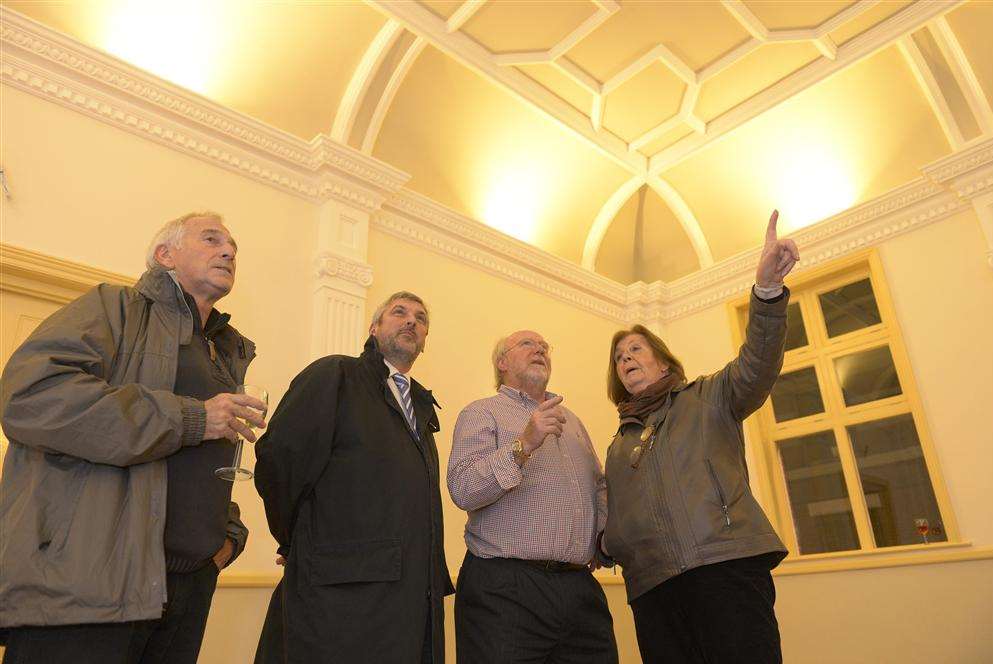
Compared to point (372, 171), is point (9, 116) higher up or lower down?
lower down

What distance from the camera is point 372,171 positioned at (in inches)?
173

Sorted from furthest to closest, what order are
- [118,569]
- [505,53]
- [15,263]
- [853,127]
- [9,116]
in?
[853,127] < [505,53] < [9,116] < [15,263] < [118,569]

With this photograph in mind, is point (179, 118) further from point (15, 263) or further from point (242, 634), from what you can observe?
point (242, 634)

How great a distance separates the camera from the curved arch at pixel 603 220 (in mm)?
5887

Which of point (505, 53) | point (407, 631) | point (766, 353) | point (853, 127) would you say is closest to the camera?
point (407, 631)

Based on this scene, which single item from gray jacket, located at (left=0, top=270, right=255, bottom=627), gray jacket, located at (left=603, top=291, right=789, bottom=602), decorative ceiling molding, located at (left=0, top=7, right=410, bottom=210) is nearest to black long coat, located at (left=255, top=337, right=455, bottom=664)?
gray jacket, located at (left=0, top=270, right=255, bottom=627)

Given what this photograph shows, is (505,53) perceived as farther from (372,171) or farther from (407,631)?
(407,631)

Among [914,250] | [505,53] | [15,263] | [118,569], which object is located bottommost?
[118,569]

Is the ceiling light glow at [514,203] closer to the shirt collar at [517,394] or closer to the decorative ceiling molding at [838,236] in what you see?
the decorative ceiling molding at [838,236]

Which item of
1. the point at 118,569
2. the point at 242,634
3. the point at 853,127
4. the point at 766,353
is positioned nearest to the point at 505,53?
the point at 853,127

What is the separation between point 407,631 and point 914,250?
15.1 feet

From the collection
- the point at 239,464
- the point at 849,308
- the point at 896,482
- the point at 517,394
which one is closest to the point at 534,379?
the point at 517,394

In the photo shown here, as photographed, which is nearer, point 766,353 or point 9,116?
point 766,353

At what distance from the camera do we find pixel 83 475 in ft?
4.41
